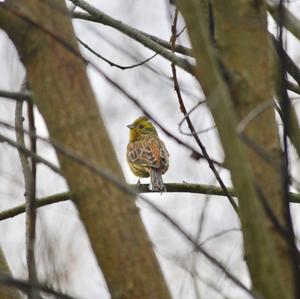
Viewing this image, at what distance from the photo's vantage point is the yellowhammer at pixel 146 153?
884 cm

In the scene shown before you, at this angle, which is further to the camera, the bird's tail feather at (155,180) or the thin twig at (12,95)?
the bird's tail feather at (155,180)

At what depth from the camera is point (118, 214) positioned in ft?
5.72

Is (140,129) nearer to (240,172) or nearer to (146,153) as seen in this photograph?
(146,153)

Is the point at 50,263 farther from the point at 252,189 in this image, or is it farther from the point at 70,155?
the point at 252,189

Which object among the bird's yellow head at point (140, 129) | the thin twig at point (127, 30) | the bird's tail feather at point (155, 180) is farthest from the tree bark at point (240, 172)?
the bird's yellow head at point (140, 129)

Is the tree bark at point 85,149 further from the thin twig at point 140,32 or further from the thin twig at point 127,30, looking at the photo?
the thin twig at point 140,32

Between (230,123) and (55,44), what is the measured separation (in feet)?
1.83

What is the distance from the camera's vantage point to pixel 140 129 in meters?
10.2

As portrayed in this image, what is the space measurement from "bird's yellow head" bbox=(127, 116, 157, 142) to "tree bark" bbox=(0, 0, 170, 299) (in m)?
8.12

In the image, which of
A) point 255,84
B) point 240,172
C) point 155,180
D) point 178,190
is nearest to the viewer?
point 240,172

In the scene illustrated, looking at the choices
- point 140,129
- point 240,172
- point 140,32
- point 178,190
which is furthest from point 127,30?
point 140,129

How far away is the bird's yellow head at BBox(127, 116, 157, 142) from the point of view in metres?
10.0

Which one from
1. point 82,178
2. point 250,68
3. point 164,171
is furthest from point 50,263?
point 164,171

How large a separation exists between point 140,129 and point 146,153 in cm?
110
